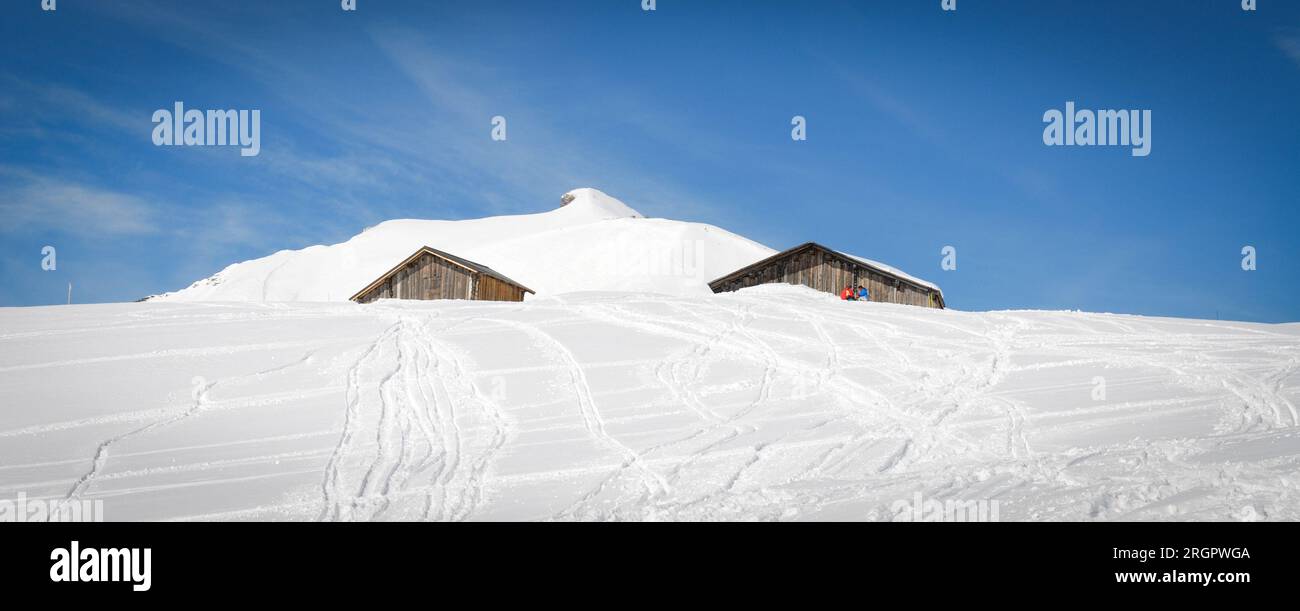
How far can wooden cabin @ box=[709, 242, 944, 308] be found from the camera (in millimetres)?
39438

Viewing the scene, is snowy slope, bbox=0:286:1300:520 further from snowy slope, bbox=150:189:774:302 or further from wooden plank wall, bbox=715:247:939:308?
snowy slope, bbox=150:189:774:302

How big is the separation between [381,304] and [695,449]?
14.8m

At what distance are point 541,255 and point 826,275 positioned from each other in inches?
1790

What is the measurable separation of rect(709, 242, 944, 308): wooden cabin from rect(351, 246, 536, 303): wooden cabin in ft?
→ 34.1

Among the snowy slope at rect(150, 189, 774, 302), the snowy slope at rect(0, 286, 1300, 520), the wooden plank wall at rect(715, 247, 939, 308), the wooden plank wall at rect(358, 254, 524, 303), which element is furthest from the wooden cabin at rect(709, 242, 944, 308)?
the snowy slope at rect(0, 286, 1300, 520)

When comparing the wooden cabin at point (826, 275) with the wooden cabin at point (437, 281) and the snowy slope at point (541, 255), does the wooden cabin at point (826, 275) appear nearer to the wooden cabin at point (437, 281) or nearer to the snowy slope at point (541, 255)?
the wooden cabin at point (437, 281)

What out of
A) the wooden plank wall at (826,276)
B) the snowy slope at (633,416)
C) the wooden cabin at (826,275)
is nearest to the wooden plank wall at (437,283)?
the wooden cabin at (826,275)

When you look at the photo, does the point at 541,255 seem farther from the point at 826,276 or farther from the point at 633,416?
the point at 633,416

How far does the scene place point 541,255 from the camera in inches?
3189

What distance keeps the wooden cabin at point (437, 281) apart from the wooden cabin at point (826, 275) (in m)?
10.4

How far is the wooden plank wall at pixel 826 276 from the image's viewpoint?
129 feet

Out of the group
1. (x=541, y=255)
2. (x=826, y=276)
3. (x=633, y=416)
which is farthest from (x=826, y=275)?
(x=541, y=255)
